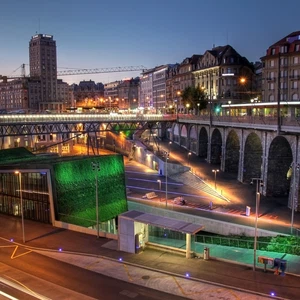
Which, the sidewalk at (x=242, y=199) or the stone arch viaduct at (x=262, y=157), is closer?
the sidewalk at (x=242, y=199)

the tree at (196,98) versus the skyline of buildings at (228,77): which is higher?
the skyline of buildings at (228,77)

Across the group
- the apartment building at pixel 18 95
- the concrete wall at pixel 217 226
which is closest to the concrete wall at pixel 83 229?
the concrete wall at pixel 217 226

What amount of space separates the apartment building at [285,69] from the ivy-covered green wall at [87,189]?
42.0 metres

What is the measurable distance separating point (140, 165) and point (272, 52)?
34.4 meters

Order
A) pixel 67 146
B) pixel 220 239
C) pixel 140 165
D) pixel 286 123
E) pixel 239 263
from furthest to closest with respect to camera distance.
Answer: pixel 67 146 < pixel 140 165 < pixel 286 123 < pixel 220 239 < pixel 239 263

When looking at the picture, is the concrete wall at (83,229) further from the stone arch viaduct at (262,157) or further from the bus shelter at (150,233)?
the stone arch viaduct at (262,157)

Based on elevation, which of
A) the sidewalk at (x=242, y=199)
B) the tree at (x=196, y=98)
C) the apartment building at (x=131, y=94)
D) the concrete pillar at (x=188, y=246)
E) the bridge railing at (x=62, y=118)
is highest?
the apartment building at (x=131, y=94)

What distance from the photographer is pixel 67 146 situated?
101500 mm

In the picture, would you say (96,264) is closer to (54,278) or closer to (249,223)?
(54,278)

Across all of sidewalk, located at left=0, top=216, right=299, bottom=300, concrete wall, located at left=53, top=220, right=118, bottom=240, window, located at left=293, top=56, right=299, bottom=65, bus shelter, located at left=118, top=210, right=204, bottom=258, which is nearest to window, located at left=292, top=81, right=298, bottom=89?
window, located at left=293, top=56, right=299, bottom=65

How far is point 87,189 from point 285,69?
5224 cm

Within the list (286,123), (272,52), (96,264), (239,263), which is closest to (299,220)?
(286,123)

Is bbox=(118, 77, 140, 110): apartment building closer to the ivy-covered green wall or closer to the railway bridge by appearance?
the railway bridge

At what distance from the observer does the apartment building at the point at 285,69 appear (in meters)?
72.3
